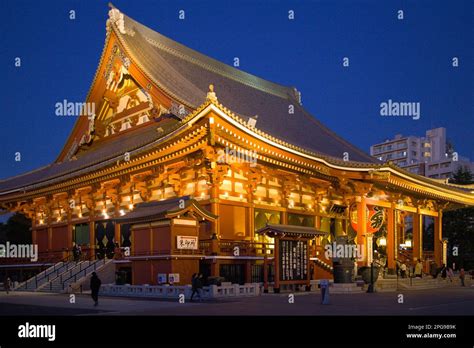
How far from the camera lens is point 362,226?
34.6 metres

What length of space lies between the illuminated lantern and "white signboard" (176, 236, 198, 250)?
42.4 ft

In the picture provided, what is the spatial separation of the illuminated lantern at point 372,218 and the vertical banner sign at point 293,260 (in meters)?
7.40

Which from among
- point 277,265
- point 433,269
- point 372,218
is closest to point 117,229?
point 277,265

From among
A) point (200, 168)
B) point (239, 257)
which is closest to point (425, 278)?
point (239, 257)

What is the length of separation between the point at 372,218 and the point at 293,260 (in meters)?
9.48

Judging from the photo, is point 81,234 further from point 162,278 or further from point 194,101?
point 162,278

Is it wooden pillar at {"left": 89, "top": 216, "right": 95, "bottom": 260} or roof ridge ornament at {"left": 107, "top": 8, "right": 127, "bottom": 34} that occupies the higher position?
roof ridge ornament at {"left": 107, "top": 8, "right": 127, "bottom": 34}

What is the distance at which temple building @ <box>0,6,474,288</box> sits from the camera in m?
27.2

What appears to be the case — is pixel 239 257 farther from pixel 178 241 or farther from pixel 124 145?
pixel 124 145

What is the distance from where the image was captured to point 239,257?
29703mm

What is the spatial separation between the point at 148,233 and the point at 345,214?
1881 centimetres

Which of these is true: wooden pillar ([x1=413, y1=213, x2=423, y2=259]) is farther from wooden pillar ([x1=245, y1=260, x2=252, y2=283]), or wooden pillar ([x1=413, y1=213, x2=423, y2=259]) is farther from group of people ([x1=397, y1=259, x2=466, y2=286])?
wooden pillar ([x1=245, y1=260, x2=252, y2=283])

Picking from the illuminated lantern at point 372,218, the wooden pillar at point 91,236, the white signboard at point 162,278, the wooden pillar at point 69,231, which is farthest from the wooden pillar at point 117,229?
the illuminated lantern at point 372,218

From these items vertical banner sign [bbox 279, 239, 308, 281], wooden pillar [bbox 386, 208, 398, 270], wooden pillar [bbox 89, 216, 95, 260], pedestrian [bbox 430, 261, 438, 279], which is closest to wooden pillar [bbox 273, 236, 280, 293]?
vertical banner sign [bbox 279, 239, 308, 281]
